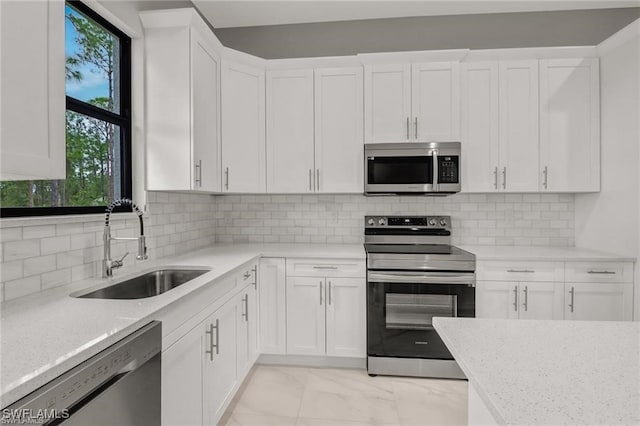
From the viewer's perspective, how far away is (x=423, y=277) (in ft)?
8.72

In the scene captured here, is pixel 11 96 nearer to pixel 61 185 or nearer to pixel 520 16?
pixel 61 185

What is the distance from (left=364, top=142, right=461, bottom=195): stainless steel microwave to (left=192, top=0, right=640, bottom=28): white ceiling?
1299 mm

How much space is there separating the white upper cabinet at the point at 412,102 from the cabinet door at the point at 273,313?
139 centimetres

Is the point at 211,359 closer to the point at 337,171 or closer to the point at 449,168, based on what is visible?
the point at 337,171

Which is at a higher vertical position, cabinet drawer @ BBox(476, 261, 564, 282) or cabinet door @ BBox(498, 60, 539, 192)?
cabinet door @ BBox(498, 60, 539, 192)

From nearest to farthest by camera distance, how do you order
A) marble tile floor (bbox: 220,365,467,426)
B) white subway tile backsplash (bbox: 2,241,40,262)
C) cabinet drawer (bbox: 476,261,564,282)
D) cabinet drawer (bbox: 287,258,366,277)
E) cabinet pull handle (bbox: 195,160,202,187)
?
white subway tile backsplash (bbox: 2,241,40,262) < marble tile floor (bbox: 220,365,467,426) < cabinet pull handle (bbox: 195,160,202,187) < cabinet drawer (bbox: 476,261,564,282) < cabinet drawer (bbox: 287,258,366,277)

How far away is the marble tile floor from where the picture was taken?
7.06ft

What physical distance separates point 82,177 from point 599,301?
3.59m

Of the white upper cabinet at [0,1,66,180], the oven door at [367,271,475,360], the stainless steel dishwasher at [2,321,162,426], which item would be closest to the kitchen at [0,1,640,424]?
the oven door at [367,271,475,360]

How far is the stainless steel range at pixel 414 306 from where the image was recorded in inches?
104

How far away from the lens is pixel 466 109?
292 cm

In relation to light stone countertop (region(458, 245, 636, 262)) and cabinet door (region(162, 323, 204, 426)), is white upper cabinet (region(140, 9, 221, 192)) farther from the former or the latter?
light stone countertop (region(458, 245, 636, 262))

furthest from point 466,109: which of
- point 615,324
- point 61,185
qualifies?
point 61,185

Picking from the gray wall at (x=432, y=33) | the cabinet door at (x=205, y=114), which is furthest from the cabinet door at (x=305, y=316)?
the gray wall at (x=432, y=33)
